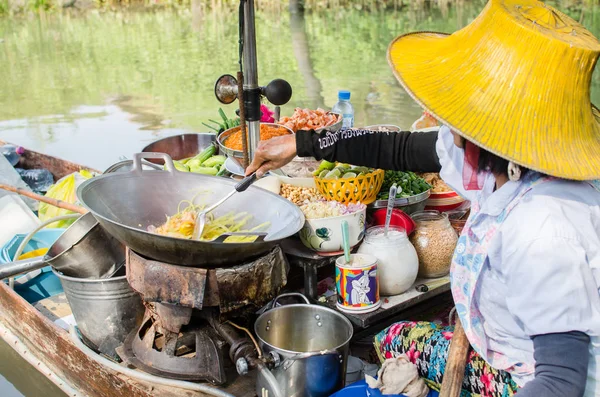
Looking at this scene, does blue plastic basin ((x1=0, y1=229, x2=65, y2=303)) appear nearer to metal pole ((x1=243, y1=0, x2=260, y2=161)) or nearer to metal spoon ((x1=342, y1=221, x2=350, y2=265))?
metal pole ((x1=243, y1=0, x2=260, y2=161))

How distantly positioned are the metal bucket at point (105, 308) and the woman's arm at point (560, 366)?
5.22 feet

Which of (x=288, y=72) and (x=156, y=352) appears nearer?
(x=156, y=352)

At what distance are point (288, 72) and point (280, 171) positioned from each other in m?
8.82

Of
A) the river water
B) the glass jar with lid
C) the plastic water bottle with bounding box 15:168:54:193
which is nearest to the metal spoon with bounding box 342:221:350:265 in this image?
the glass jar with lid

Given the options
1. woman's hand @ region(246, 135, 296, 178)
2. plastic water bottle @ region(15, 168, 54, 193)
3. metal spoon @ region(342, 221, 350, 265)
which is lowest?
plastic water bottle @ region(15, 168, 54, 193)

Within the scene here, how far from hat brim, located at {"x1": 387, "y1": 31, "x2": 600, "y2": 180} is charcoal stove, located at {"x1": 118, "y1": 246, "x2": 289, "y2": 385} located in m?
0.86

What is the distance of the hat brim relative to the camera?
144cm

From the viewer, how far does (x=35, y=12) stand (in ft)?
68.7

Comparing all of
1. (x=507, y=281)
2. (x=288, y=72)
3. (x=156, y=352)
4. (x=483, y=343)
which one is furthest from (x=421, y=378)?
(x=288, y=72)

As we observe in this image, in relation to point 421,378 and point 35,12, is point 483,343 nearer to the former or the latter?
point 421,378

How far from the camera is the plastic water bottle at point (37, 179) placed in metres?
4.46

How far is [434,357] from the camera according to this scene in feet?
6.41

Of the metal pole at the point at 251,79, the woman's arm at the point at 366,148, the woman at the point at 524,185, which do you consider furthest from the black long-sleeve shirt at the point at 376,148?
the woman at the point at 524,185

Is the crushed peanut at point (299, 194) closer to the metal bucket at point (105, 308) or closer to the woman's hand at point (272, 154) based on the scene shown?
the woman's hand at point (272, 154)
